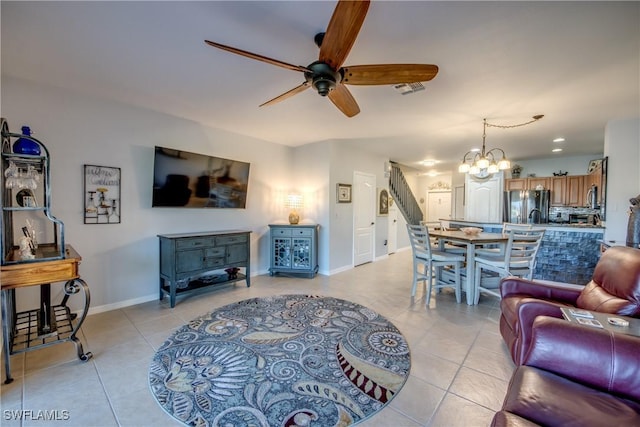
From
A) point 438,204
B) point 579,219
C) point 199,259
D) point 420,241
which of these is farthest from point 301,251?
point 438,204

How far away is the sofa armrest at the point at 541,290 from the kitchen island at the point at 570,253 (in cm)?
274

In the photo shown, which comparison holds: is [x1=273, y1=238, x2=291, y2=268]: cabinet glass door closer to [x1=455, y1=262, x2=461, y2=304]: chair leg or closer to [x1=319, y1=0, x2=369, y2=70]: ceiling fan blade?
[x1=455, y1=262, x2=461, y2=304]: chair leg

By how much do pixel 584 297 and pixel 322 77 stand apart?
2586 millimetres

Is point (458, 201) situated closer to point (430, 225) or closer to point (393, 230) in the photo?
point (430, 225)

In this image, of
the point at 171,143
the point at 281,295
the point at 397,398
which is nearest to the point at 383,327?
the point at 397,398

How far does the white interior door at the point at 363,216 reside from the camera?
571 cm

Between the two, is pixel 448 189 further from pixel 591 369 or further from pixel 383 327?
pixel 591 369

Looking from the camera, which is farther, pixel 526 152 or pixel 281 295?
pixel 526 152

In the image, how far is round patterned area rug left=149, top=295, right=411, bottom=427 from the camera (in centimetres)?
169

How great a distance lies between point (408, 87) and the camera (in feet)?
9.07

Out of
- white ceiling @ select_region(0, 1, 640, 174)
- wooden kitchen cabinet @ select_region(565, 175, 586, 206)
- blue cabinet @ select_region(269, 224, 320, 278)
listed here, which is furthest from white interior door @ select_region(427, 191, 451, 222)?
blue cabinet @ select_region(269, 224, 320, 278)

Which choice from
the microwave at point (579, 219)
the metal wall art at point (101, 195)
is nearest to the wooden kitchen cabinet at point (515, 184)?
the microwave at point (579, 219)

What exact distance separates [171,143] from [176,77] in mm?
1371

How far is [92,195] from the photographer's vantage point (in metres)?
3.14
